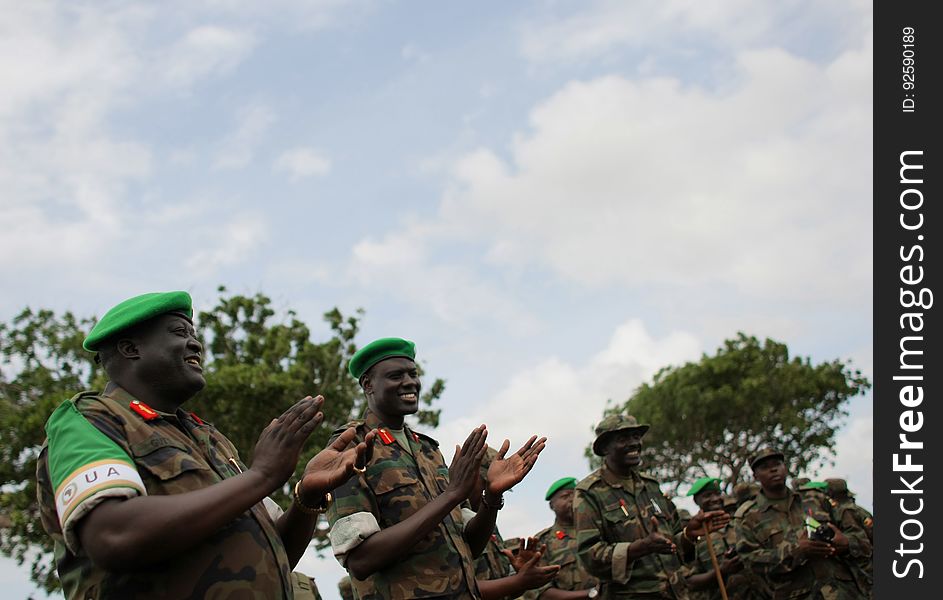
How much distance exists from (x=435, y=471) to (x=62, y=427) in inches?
113

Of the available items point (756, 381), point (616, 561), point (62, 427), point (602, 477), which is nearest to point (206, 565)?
point (62, 427)

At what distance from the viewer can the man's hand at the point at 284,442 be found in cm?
328

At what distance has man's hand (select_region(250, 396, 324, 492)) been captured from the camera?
3279 millimetres

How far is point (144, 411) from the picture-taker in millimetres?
3576

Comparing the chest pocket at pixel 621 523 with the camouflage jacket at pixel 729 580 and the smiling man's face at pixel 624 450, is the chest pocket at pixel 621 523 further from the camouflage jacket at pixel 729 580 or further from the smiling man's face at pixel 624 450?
the camouflage jacket at pixel 729 580

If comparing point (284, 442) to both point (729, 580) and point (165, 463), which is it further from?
point (729, 580)

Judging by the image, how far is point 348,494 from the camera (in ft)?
17.8

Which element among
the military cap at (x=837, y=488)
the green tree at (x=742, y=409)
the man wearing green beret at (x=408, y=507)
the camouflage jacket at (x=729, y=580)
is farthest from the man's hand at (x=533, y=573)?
the green tree at (x=742, y=409)

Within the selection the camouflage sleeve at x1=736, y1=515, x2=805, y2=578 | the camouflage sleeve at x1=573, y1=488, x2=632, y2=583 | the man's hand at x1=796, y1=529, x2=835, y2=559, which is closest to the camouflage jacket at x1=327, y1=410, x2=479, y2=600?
the camouflage sleeve at x1=573, y1=488, x2=632, y2=583

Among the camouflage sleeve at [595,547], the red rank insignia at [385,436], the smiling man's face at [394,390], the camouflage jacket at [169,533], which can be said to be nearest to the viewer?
the camouflage jacket at [169,533]

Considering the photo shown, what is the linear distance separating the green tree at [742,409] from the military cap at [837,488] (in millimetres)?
18521

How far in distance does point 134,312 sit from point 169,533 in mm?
996

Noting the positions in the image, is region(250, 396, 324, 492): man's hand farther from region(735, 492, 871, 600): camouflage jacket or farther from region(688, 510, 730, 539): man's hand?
region(735, 492, 871, 600): camouflage jacket

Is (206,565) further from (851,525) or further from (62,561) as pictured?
(851,525)
